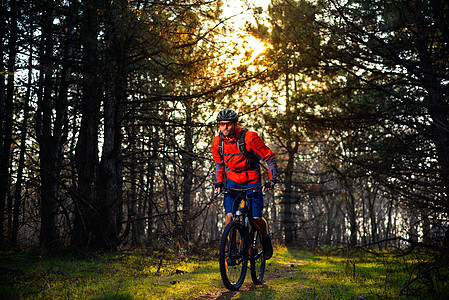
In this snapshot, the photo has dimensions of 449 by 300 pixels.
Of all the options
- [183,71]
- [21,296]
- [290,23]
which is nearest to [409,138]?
[290,23]

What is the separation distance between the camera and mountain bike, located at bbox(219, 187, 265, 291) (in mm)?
4801

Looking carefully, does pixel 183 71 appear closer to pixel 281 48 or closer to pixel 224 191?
pixel 281 48

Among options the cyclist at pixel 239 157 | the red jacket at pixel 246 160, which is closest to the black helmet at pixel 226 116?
the cyclist at pixel 239 157

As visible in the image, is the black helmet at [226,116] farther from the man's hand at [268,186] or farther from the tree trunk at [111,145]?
the tree trunk at [111,145]

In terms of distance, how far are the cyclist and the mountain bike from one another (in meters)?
0.11

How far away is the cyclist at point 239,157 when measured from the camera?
17.4 feet

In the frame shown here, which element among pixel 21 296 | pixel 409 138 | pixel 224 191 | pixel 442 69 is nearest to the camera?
pixel 21 296

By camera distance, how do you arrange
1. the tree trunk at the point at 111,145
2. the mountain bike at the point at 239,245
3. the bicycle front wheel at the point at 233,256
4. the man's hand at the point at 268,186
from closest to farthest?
1. the bicycle front wheel at the point at 233,256
2. the mountain bike at the point at 239,245
3. the man's hand at the point at 268,186
4. the tree trunk at the point at 111,145

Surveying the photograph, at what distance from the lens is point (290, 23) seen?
8414 millimetres

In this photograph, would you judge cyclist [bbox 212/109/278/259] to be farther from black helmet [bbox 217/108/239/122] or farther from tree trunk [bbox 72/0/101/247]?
tree trunk [bbox 72/0/101/247]

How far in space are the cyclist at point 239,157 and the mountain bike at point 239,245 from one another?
113mm

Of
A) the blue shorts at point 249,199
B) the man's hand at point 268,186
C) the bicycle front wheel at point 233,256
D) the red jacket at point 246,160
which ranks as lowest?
the bicycle front wheel at point 233,256

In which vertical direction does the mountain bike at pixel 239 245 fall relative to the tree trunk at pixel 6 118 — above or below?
below

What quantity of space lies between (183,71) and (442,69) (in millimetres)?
6165
